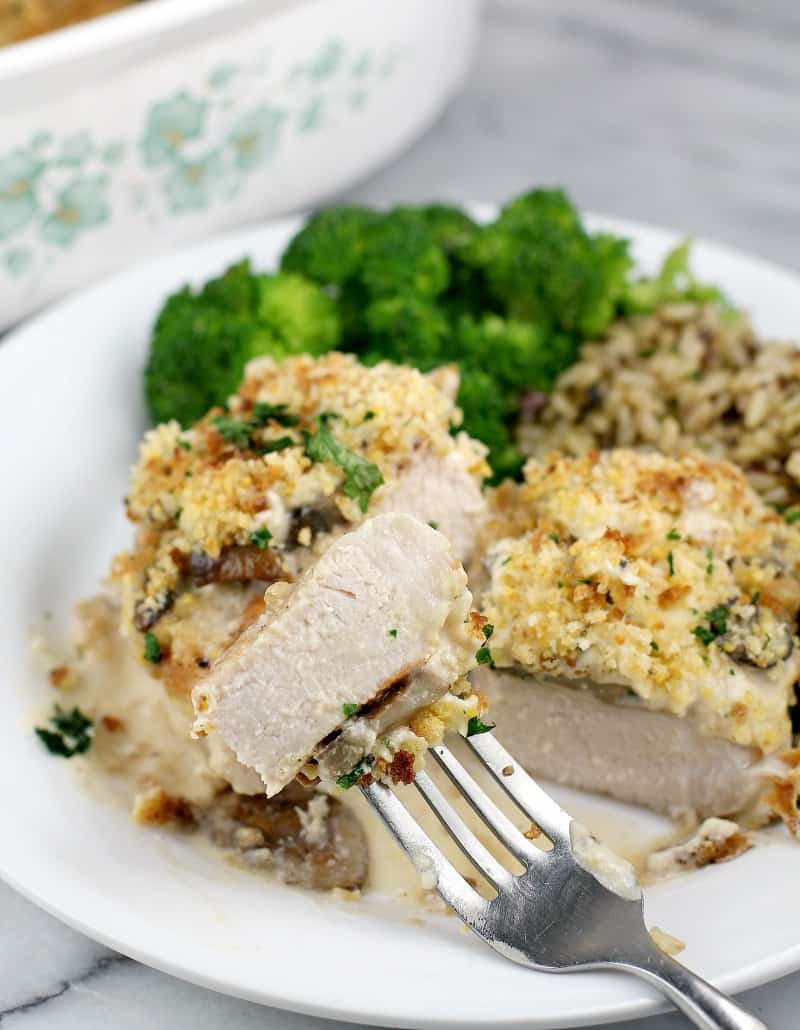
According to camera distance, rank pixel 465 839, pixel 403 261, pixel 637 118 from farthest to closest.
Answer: pixel 637 118 → pixel 403 261 → pixel 465 839

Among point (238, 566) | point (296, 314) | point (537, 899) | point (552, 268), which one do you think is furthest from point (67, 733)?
point (552, 268)

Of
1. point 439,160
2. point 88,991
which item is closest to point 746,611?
point 88,991

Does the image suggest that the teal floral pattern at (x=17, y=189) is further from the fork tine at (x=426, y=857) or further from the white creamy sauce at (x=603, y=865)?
the white creamy sauce at (x=603, y=865)

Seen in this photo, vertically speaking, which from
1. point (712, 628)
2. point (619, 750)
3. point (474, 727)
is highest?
point (474, 727)

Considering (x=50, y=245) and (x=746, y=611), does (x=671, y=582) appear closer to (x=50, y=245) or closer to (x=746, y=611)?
(x=746, y=611)

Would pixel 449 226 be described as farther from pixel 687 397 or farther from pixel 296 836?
pixel 296 836

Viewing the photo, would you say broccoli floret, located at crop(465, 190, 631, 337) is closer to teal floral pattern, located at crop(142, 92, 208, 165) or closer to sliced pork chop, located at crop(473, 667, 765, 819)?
teal floral pattern, located at crop(142, 92, 208, 165)

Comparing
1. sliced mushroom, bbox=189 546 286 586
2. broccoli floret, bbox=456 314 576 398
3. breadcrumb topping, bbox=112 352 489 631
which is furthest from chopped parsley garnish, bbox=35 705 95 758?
broccoli floret, bbox=456 314 576 398
